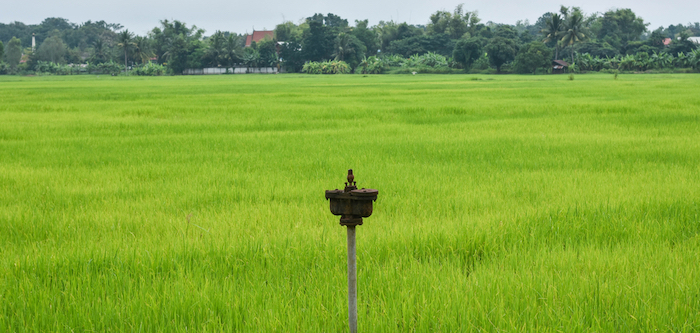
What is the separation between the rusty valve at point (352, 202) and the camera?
1649mm

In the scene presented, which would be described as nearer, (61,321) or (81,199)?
(61,321)

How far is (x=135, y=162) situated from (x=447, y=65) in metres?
80.3

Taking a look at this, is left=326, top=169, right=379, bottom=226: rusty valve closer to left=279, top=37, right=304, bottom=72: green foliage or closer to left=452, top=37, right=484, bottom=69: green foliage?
left=452, top=37, right=484, bottom=69: green foliage

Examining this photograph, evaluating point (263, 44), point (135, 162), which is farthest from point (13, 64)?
point (135, 162)

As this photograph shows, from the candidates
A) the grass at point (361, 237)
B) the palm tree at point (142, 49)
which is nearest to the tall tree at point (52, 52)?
the palm tree at point (142, 49)

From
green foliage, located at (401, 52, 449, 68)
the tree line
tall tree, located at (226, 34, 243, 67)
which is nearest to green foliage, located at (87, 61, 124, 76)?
the tree line

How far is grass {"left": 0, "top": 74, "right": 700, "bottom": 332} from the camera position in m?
2.40

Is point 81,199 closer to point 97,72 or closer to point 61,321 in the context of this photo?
point 61,321

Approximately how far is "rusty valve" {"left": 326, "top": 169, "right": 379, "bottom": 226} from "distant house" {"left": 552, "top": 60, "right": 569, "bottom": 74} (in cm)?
8188

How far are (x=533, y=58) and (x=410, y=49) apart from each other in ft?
104

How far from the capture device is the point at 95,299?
257cm

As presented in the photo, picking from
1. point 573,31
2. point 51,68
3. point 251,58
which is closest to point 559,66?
point 573,31

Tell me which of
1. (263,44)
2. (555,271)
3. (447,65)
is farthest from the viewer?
(263,44)

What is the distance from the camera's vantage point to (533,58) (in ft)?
230
